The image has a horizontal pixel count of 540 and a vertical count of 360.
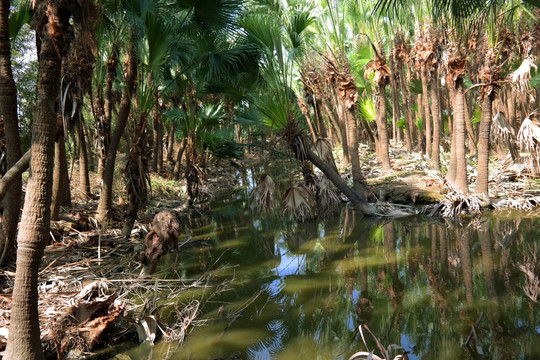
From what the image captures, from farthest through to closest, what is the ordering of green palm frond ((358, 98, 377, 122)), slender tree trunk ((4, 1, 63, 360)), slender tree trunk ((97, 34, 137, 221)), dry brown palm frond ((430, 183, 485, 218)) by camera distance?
1. green palm frond ((358, 98, 377, 122))
2. dry brown palm frond ((430, 183, 485, 218))
3. slender tree trunk ((97, 34, 137, 221))
4. slender tree trunk ((4, 1, 63, 360))

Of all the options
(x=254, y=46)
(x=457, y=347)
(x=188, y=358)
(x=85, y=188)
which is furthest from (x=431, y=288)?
(x=85, y=188)

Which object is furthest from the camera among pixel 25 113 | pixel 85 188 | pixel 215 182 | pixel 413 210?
pixel 215 182

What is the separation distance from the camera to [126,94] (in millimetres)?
8797

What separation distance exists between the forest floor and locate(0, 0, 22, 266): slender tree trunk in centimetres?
57

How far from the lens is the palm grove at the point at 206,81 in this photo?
3.57 metres

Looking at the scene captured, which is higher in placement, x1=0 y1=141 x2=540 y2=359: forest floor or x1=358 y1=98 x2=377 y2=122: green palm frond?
x1=358 y1=98 x2=377 y2=122: green palm frond

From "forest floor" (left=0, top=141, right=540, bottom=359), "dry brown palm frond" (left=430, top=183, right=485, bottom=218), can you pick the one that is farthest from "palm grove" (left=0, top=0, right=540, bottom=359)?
"forest floor" (left=0, top=141, right=540, bottom=359)

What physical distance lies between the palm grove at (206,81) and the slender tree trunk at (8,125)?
0.05 ft

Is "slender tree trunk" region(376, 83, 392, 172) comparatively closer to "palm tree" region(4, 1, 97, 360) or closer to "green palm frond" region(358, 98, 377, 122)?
"green palm frond" region(358, 98, 377, 122)

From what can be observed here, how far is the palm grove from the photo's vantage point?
3.57m

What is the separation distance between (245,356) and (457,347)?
2070 mm

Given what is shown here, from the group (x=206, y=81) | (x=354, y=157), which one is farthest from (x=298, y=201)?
(x=206, y=81)

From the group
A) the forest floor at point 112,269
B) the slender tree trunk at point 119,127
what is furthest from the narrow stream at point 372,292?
the slender tree trunk at point 119,127

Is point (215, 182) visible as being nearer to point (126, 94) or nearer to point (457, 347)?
point (126, 94)
